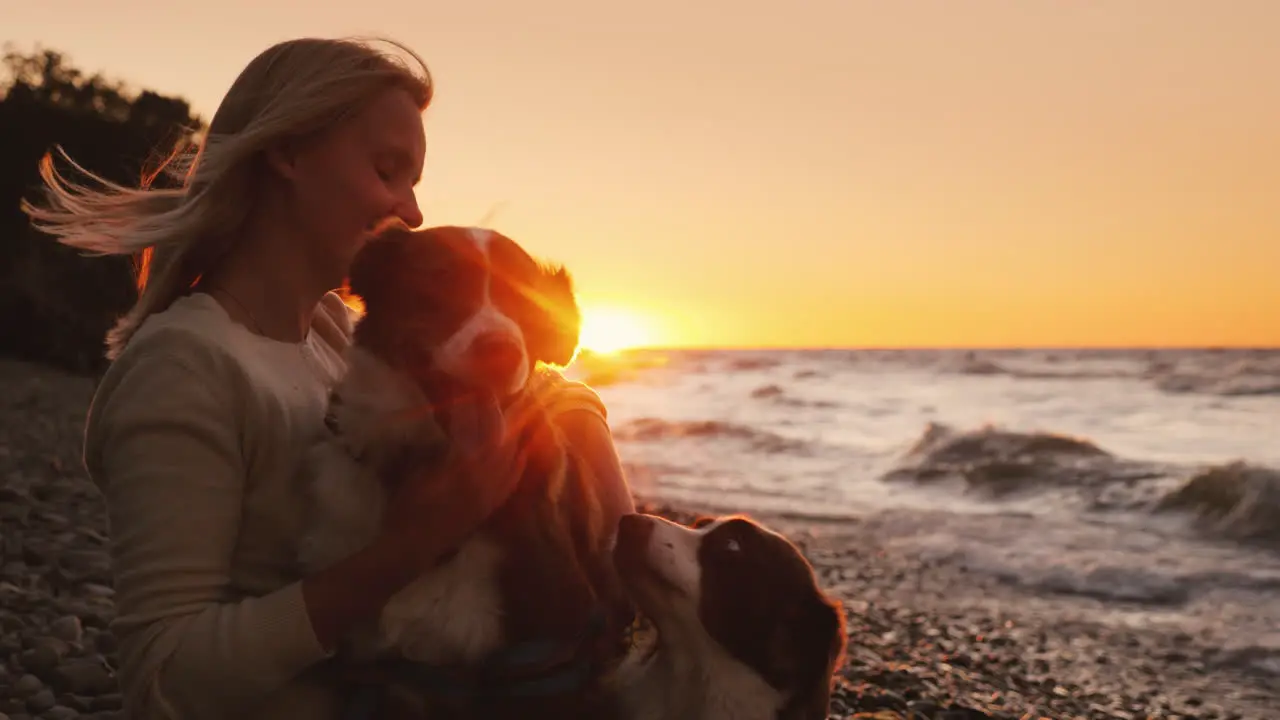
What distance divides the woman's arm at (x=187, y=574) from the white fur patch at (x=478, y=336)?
52 centimetres

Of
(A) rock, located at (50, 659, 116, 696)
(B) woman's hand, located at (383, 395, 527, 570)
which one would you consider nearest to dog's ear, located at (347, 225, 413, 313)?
(B) woman's hand, located at (383, 395, 527, 570)

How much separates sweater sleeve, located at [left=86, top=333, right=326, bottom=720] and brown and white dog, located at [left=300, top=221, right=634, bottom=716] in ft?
1.00

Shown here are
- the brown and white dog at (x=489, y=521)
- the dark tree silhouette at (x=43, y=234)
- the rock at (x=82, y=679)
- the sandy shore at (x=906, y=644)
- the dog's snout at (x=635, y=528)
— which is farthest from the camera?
the dark tree silhouette at (x=43, y=234)

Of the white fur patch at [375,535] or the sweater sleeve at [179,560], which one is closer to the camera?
the sweater sleeve at [179,560]

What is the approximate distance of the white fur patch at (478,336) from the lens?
8.21ft

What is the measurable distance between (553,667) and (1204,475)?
1498 centimetres

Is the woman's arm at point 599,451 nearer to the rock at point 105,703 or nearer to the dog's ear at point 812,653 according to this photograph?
the dog's ear at point 812,653

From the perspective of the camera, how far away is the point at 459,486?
7.29 feet

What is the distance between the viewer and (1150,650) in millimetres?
8312

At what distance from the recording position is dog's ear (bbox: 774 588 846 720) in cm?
290

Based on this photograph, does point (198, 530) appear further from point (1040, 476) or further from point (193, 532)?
point (1040, 476)

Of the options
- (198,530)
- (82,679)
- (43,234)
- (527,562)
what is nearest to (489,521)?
(527,562)

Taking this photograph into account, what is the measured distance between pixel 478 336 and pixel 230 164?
2.33 ft

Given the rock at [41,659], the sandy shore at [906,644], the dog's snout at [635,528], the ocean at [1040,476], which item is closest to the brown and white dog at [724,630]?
the dog's snout at [635,528]
